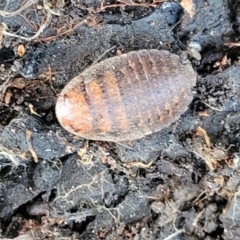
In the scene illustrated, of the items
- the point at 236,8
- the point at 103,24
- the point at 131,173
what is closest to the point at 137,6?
the point at 103,24

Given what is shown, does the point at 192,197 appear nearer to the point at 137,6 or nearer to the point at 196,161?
the point at 196,161

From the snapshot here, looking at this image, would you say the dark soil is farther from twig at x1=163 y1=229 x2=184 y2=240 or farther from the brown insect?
the brown insect

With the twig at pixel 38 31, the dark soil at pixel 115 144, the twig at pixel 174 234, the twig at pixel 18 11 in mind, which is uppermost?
the twig at pixel 18 11

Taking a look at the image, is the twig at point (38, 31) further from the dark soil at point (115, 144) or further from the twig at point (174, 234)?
the twig at point (174, 234)

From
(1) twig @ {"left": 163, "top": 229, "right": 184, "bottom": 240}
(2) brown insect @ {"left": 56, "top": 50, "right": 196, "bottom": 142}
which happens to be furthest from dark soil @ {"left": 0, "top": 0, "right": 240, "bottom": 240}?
(2) brown insect @ {"left": 56, "top": 50, "right": 196, "bottom": 142}

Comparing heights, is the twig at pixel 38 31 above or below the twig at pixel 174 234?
above

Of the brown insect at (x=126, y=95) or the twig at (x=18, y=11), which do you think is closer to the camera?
the brown insect at (x=126, y=95)

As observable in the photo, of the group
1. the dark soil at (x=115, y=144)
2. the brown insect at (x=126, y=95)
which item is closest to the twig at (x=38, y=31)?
the dark soil at (x=115, y=144)
